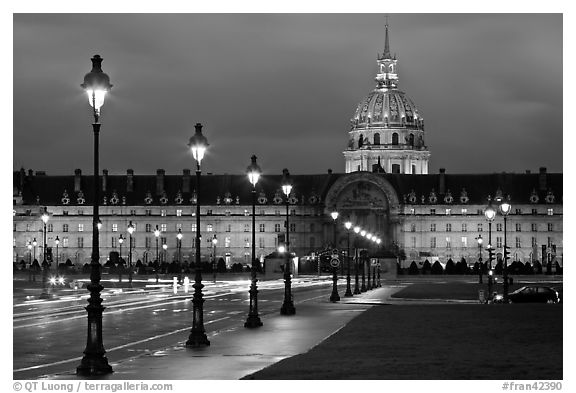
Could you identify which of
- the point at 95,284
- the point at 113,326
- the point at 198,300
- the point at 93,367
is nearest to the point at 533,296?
the point at 113,326

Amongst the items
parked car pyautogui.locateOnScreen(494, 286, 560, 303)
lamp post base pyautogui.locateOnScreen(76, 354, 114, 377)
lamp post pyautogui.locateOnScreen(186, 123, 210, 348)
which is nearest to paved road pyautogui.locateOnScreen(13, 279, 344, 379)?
lamp post pyautogui.locateOnScreen(186, 123, 210, 348)

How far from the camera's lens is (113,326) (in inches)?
1507

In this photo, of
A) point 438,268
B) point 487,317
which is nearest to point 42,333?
point 487,317

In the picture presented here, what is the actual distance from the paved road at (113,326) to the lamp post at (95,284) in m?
1.09

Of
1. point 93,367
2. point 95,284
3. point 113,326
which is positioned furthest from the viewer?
point 113,326

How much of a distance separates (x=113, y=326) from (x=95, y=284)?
50.2 feet

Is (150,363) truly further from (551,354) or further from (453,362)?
(551,354)

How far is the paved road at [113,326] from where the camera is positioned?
2750cm

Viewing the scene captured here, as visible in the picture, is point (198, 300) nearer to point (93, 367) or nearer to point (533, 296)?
point (93, 367)

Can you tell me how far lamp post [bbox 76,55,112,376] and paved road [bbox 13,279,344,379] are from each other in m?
1.09

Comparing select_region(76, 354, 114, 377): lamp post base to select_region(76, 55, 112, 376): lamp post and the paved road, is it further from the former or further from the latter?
the paved road

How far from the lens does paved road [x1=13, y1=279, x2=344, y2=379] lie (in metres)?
27.5

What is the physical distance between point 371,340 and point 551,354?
6033 millimetres

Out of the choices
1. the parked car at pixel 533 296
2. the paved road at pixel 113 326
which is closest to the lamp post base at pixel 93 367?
the paved road at pixel 113 326
